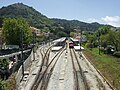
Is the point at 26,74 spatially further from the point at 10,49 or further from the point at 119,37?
the point at 119,37

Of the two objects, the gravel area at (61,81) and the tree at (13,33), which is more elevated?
the tree at (13,33)

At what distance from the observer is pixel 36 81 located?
32000 mm

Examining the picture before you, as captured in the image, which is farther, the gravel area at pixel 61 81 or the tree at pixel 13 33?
the tree at pixel 13 33

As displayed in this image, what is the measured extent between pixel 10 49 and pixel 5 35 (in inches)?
525

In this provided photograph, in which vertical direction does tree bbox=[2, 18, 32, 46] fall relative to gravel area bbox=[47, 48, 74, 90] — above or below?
above

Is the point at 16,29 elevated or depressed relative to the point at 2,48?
elevated

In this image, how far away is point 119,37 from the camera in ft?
286

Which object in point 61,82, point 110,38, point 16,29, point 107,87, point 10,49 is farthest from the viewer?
Result: point 110,38

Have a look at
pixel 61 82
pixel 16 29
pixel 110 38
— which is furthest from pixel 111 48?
pixel 61 82

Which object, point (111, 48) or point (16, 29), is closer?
point (16, 29)

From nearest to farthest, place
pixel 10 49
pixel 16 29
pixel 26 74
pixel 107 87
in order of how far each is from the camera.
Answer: pixel 107 87, pixel 26 74, pixel 10 49, pixel 16 29

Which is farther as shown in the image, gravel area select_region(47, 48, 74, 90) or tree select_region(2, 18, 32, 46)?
tree select_region(2, 18, 32, 46)

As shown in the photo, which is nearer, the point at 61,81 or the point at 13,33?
the point at 61,81

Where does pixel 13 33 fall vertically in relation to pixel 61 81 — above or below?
above
